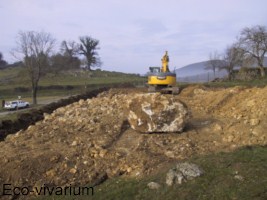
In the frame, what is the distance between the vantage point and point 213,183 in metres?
6.89

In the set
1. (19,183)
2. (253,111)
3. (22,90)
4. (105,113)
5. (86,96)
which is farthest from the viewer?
(22,90)

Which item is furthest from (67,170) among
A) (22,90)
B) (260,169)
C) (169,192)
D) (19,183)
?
(22,90)

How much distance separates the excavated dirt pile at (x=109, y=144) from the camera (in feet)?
28.6

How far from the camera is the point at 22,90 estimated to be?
54969 mm

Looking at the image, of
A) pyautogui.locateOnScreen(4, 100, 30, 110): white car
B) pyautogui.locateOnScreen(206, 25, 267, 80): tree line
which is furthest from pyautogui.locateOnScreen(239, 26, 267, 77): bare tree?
pyautogui.locateOnScreen(4, 100, 30, 110): white car

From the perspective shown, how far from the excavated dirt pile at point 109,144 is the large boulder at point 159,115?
0.25 metres

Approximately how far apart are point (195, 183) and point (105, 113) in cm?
768

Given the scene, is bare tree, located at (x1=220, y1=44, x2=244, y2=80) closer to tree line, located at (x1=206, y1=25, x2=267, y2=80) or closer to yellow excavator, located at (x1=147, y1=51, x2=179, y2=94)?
tree line, located at (x1=206, y1=25, x2=267, y2=80)

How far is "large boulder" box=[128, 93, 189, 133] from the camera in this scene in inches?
433

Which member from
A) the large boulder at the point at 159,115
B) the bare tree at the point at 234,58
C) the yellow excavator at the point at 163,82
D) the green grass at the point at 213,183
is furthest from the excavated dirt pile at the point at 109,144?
the bare tree at the point at 234,58

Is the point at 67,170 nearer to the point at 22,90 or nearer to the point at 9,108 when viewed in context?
the point at 9,108

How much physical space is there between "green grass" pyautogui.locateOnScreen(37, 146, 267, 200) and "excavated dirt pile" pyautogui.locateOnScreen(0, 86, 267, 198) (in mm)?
639

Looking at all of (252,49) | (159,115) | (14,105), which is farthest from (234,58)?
Result: (159,115)

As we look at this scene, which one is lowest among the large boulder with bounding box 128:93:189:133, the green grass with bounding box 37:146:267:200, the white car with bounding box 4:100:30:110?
the white car with bounding box 4:100:30:110
